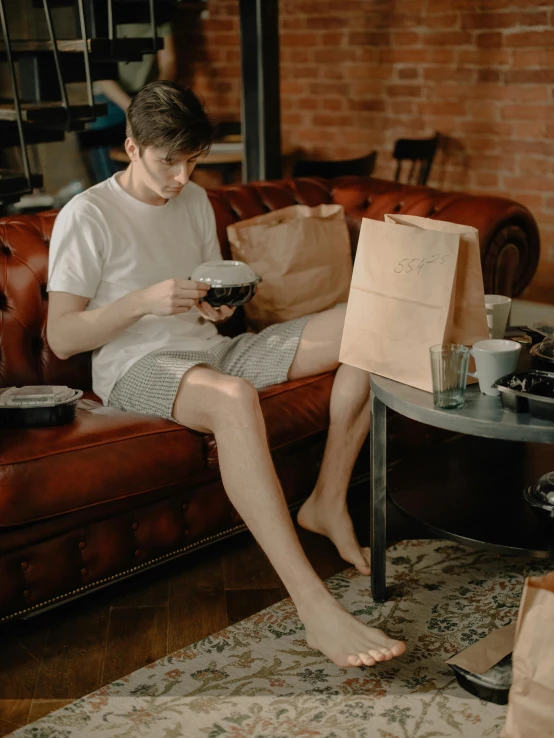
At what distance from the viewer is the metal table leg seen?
6.36ft

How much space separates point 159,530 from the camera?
2.12 m

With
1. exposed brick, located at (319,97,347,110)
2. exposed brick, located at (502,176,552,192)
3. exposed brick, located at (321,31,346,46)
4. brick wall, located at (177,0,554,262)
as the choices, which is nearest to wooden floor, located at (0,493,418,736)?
exposed brick, located at (502,176,552,192)

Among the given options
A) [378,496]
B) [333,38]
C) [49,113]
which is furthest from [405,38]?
[378,496]

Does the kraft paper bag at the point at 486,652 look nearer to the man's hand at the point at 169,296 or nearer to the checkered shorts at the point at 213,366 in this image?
the checkered shorts at the point at 213,366

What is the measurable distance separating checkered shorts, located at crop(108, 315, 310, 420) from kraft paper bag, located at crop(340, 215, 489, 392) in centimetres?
44

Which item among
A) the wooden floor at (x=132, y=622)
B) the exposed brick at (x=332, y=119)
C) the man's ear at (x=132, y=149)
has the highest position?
the man's ear at (x=132, y=149)

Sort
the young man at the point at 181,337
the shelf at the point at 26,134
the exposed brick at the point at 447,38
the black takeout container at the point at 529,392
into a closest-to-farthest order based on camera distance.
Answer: the black takeout container at the point at 529,392, the young man at the point at 181,337, the shelf at the point at 26,134, the exposed brick at the point at 447,38

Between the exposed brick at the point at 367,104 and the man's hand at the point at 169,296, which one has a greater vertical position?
the exposed brick at the point at 367,104

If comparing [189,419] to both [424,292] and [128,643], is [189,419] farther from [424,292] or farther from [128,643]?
[424,292]

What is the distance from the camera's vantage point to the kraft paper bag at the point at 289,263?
2.60 meters

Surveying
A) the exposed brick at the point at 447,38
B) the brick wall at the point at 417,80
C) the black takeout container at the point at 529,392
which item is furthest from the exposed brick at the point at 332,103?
the black takeout container at the point at 529,392

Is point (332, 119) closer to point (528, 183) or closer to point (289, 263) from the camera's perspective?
point (528, 183)

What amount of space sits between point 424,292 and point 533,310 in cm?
231

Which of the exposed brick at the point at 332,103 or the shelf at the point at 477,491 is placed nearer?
the shelf at the point at 477,491
